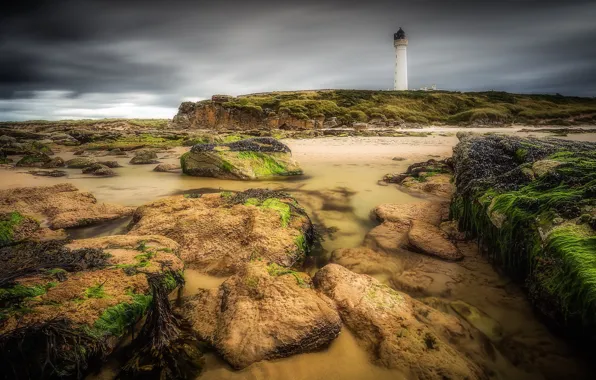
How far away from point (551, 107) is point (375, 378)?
5926cm

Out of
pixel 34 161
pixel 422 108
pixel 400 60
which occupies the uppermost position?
pixel 400 60

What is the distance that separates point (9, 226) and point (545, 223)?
664 centimetres

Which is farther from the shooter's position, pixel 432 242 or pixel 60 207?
pixel 60 207

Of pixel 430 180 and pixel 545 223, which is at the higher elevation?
pixel 545 223

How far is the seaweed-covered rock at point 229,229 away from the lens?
3508 mm

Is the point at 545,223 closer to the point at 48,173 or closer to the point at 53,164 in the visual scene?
the point at 48,173

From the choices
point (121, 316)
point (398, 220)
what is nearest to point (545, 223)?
point (398, 220)

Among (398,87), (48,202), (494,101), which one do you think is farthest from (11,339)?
(398,87)

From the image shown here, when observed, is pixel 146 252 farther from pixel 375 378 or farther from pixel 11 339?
pixel 375 378

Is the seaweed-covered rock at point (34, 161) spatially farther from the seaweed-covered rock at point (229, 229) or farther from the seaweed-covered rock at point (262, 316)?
the seaweed-covered rock at point (262, 316)

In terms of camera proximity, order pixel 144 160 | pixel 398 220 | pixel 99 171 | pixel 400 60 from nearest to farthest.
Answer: pixel 398 220, pixel 99 171, pixel 144 160, pixel 400 60

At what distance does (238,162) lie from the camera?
8.60m

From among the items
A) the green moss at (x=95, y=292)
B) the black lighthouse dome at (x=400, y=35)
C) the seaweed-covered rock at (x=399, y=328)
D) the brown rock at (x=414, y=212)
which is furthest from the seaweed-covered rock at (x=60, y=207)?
the black lighthouse dome at (x=400, y=35)

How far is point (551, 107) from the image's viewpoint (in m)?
44.4
